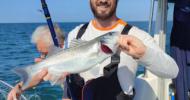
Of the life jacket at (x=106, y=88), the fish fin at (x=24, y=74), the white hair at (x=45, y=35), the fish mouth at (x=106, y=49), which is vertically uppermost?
the fish mouth at (x=106, y=49)

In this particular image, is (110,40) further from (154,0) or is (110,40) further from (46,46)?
(154,0)

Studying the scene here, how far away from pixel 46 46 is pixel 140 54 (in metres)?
1.86

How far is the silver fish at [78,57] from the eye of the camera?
3367 millimetres

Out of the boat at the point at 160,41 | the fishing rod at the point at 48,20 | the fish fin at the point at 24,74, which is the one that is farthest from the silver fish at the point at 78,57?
the boat at the point at 160,41

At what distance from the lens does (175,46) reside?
16.4 ft

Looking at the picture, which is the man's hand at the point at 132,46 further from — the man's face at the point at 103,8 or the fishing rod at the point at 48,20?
the fishing rod at the point at 48,20

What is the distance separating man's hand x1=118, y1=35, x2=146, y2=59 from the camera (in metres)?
3.28

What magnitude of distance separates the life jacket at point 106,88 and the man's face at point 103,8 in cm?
20

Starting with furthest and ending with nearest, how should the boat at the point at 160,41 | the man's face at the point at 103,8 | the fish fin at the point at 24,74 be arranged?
the boat at the point at 160,41
the man's face at the point at 103,8
the fish fin at the point at 24,74

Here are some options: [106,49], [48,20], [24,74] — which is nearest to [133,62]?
[106,49]

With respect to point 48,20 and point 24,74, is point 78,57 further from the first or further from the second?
point 48,20

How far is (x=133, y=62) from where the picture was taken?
12.6ft

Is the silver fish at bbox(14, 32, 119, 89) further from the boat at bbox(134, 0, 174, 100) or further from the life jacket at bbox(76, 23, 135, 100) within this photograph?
the boat at bbox(134, 0, 174, 100)

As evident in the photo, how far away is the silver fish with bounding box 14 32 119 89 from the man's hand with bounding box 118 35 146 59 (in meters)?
0.06
